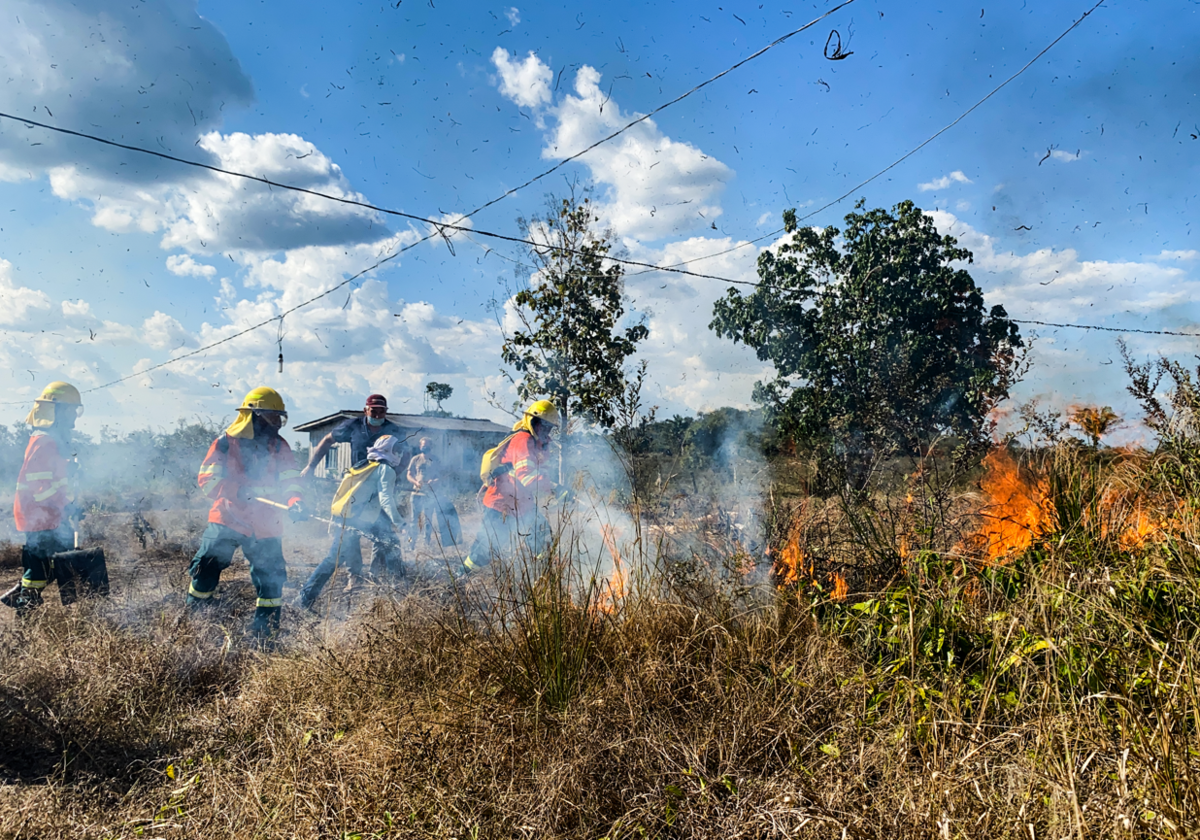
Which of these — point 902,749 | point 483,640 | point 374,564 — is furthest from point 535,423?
point 902,749

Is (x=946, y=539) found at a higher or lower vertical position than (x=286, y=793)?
higher

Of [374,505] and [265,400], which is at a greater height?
[265,400]

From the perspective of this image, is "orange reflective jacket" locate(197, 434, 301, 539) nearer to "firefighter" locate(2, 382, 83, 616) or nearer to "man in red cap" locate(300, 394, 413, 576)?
"man in red cap" locate(300, 394, 413, 576)

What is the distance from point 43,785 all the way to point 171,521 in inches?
357

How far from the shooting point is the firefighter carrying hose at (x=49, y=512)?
5367mm

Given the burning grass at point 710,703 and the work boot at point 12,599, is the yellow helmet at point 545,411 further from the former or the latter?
the work boot at point 12,599

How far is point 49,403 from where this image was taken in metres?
5.65

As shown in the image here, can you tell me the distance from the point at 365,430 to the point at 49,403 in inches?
98.0

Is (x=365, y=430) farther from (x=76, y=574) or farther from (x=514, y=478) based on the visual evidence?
(x=76, y=574)

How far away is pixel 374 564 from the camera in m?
6.48

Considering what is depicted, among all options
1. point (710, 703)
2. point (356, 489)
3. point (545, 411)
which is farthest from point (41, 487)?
point (710, 703)

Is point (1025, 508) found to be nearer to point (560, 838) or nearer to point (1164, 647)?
point (1164, 647)

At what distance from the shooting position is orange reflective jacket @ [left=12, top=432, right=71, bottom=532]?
5.44 m

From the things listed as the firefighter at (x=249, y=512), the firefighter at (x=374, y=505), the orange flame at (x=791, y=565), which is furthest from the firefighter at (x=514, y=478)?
the orange flame at (x=791, y=565)
